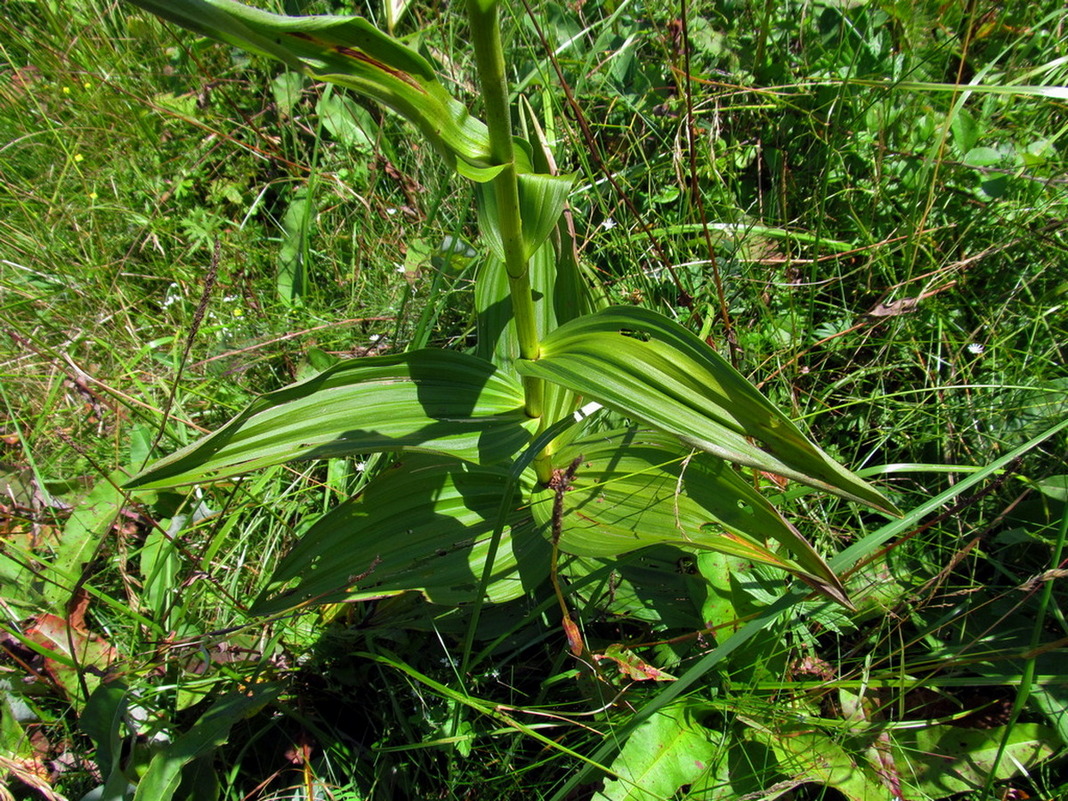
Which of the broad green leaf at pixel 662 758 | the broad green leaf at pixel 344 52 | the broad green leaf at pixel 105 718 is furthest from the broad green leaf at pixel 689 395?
the broad green leaf at pixel 105 718

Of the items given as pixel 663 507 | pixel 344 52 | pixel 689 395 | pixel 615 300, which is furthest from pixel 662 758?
pixel 344 52

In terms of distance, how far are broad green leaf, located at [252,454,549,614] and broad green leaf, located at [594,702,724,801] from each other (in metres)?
0.37

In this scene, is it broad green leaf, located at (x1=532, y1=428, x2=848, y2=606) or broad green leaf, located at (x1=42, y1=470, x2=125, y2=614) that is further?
broad green leaf, located at (x1=42, y1=470, x2=125, y2=614)

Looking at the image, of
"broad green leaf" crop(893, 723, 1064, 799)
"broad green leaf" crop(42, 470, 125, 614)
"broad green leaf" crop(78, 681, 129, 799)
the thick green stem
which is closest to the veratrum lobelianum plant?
the thick green stem

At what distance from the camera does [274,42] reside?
3.14 ft

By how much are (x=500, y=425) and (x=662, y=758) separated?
73 cm

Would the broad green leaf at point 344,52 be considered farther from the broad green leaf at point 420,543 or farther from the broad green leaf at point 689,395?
the broad green leaf at point 420,543

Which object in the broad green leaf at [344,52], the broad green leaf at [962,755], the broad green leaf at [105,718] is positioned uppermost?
the broad green leaf at [344,52]

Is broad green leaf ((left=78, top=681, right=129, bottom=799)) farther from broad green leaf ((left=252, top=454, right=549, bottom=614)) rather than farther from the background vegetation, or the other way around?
broad green leaf ((left=252, top=454, right=549, bottom=614))

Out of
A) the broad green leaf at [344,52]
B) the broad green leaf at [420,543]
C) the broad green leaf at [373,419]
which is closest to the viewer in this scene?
the broad green leaf at [344,52]

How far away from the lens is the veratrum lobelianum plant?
3.45 feet

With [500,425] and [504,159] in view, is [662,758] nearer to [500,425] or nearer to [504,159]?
[500,425]

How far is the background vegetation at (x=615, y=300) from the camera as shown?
4.66 ft

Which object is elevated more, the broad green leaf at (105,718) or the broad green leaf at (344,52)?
the broad green leaf at (344,52)
